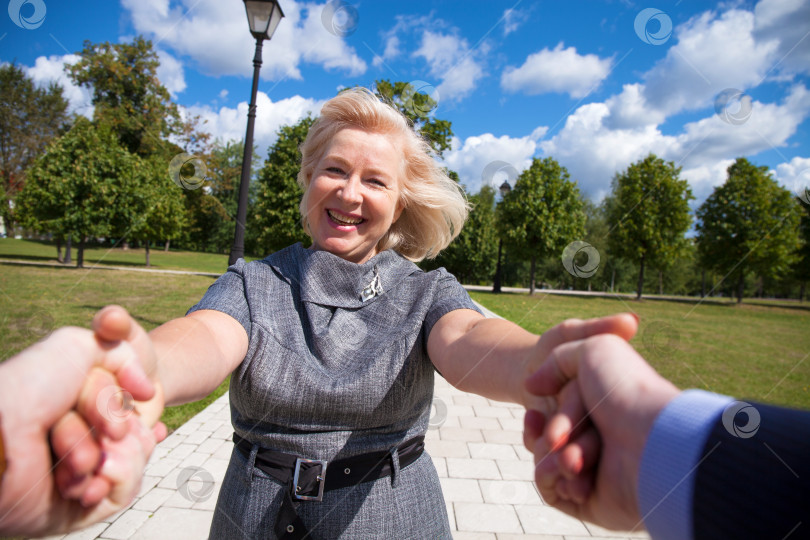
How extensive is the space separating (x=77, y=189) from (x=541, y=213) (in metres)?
23.5

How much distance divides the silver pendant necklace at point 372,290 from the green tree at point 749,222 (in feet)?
95.2

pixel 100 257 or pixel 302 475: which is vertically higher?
pixel 302 475

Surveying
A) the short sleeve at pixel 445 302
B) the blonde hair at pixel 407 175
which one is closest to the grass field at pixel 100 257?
the blonde hair at pixel 407 175

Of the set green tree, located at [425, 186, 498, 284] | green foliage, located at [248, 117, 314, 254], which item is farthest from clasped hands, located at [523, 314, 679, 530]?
green tree, located at [425, 186, 498, 284]

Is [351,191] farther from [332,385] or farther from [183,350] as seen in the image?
[183,350]

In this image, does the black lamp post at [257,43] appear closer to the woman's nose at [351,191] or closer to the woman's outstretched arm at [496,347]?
the woman's nose at [351,191]

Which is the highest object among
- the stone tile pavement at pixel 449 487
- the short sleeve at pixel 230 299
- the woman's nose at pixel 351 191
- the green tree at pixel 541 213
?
the green tree at pixel 541 213

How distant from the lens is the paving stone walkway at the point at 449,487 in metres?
3.29

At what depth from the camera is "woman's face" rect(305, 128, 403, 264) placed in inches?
67.4

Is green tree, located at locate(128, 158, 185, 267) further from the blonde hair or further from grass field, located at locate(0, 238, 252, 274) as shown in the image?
the blonde hair

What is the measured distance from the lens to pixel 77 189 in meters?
20.3

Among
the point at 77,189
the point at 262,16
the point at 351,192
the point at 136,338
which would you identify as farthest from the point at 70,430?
the point at 77,189

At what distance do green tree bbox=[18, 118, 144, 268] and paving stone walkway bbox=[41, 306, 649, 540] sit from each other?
1970cm

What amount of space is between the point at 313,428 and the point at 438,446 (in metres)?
3.76
